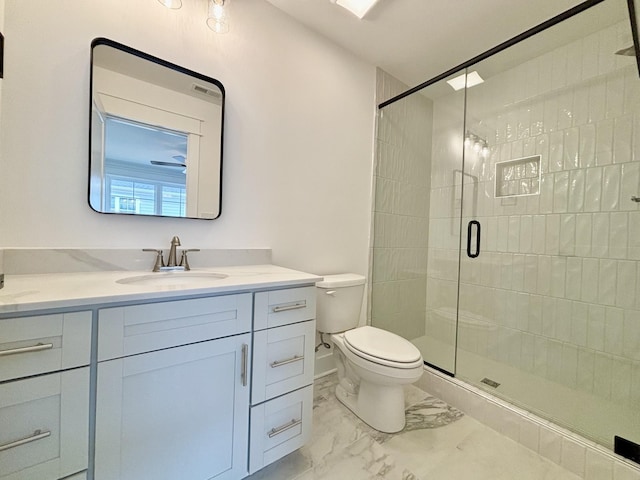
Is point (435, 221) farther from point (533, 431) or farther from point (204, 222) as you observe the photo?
point (204, 222)

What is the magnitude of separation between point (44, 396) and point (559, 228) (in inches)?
105

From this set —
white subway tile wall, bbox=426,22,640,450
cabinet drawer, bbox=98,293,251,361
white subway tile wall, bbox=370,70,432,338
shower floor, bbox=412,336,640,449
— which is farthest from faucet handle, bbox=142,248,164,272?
white subway tile wall, bbox=426,22,640,450

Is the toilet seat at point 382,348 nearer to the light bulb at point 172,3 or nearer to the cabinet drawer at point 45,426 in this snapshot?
the cabinet drawer at point 45,426

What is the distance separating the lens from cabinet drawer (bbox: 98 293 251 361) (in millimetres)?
757

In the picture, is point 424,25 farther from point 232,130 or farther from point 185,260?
point 185,260

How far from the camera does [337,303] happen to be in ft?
5.49

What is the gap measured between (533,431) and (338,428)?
98 cm

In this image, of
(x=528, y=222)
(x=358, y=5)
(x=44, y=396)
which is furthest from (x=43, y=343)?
(x=528, y=222)

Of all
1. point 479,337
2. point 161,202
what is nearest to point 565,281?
point 479,337

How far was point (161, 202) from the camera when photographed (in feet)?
4.22

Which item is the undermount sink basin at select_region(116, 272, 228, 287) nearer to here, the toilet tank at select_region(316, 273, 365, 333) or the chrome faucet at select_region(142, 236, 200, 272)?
the chrome faucet at select_region(142, 236, 200, 272)

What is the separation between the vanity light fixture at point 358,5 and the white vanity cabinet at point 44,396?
193cm

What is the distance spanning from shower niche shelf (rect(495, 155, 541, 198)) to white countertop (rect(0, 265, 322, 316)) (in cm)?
183

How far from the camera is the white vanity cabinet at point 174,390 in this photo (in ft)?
2.49
